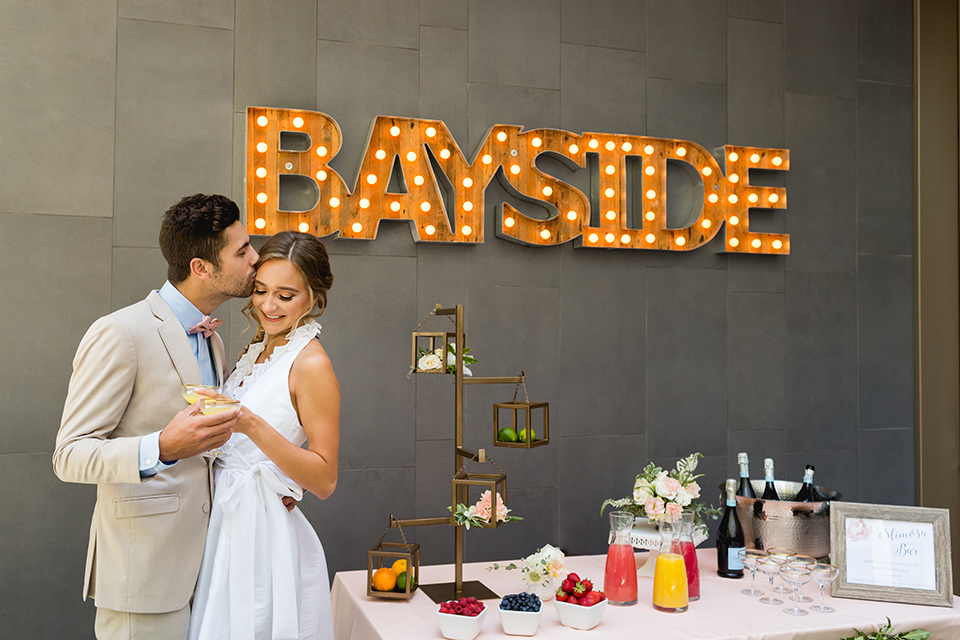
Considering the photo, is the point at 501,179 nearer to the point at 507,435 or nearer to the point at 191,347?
the point at 507,435

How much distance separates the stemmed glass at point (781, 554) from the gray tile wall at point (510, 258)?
1064 mm

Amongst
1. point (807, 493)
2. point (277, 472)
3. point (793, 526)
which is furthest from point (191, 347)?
point (807, 493)

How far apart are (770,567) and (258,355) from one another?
149 centimetres

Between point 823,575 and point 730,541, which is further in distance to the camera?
point 730,541

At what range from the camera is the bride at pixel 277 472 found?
164 cm

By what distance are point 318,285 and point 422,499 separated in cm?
136

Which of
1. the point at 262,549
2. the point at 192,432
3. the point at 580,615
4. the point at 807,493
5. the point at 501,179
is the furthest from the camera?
the point at 501,179

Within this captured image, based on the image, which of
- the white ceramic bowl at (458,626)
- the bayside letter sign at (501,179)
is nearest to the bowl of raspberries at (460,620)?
the white ceramic bowl at (458,626)

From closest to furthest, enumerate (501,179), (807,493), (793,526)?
(793,526), (807,493), (501,179)

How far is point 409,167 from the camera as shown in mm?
2904

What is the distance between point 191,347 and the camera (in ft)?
5.63

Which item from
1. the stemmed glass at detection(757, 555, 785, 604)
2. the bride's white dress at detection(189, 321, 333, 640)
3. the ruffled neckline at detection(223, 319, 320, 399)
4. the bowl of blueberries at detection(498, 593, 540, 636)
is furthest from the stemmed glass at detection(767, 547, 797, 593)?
the ruffled neckline at detection(223, 319, 320, 399)

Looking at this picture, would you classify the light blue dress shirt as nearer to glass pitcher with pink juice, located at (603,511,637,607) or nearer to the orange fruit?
the orange fruit

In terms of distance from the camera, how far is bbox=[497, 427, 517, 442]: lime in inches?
79.6
